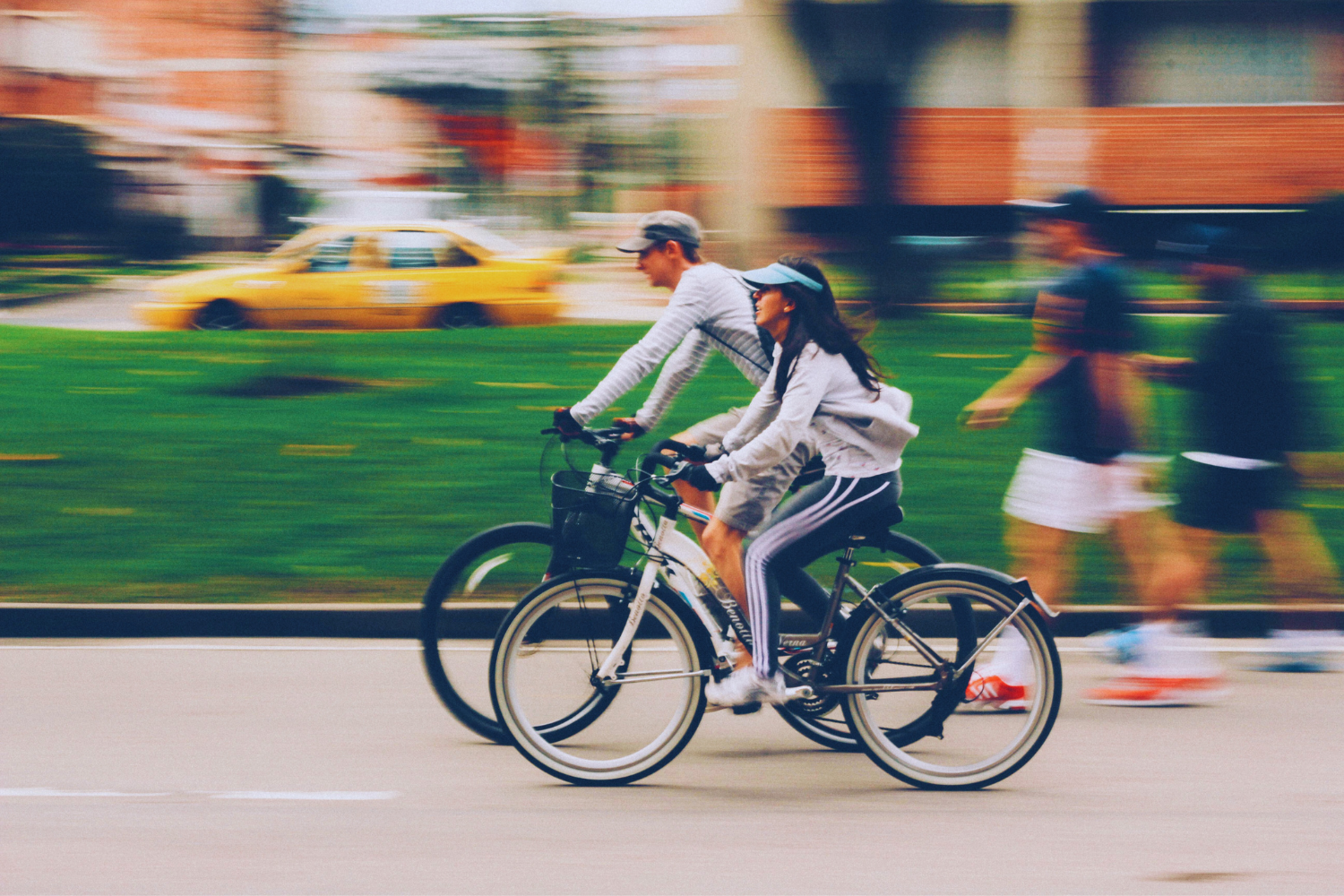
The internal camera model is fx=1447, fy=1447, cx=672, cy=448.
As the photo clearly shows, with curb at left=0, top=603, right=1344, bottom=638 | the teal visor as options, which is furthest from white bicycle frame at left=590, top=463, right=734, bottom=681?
curb at left=0, top=603, right=1344, bottom=638

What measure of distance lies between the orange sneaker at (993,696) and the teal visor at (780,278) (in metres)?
1.35

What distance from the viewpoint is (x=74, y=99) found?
11.9 metres

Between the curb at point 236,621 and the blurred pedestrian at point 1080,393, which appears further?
the curb at point 236,621

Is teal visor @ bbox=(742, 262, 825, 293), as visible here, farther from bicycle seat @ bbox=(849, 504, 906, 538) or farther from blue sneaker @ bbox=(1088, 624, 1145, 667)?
blue sneaker @ bbox=(1088, 624, 1145, 667)

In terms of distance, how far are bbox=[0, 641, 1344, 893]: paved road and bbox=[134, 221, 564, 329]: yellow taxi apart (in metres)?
8.09

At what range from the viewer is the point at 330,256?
1322cm

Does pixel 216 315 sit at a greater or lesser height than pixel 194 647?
greater

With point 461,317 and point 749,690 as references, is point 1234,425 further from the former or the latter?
point 461,317

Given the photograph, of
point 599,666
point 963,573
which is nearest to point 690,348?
point 599,666

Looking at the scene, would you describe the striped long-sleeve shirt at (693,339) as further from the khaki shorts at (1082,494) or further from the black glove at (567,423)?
the khaki shorts at (1082,494)

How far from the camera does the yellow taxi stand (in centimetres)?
1327

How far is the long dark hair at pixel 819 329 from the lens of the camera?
4.39 m

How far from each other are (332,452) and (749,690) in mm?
5003

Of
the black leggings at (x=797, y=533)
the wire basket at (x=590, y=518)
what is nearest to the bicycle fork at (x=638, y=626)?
the wire basket at (x=590, y=518)
